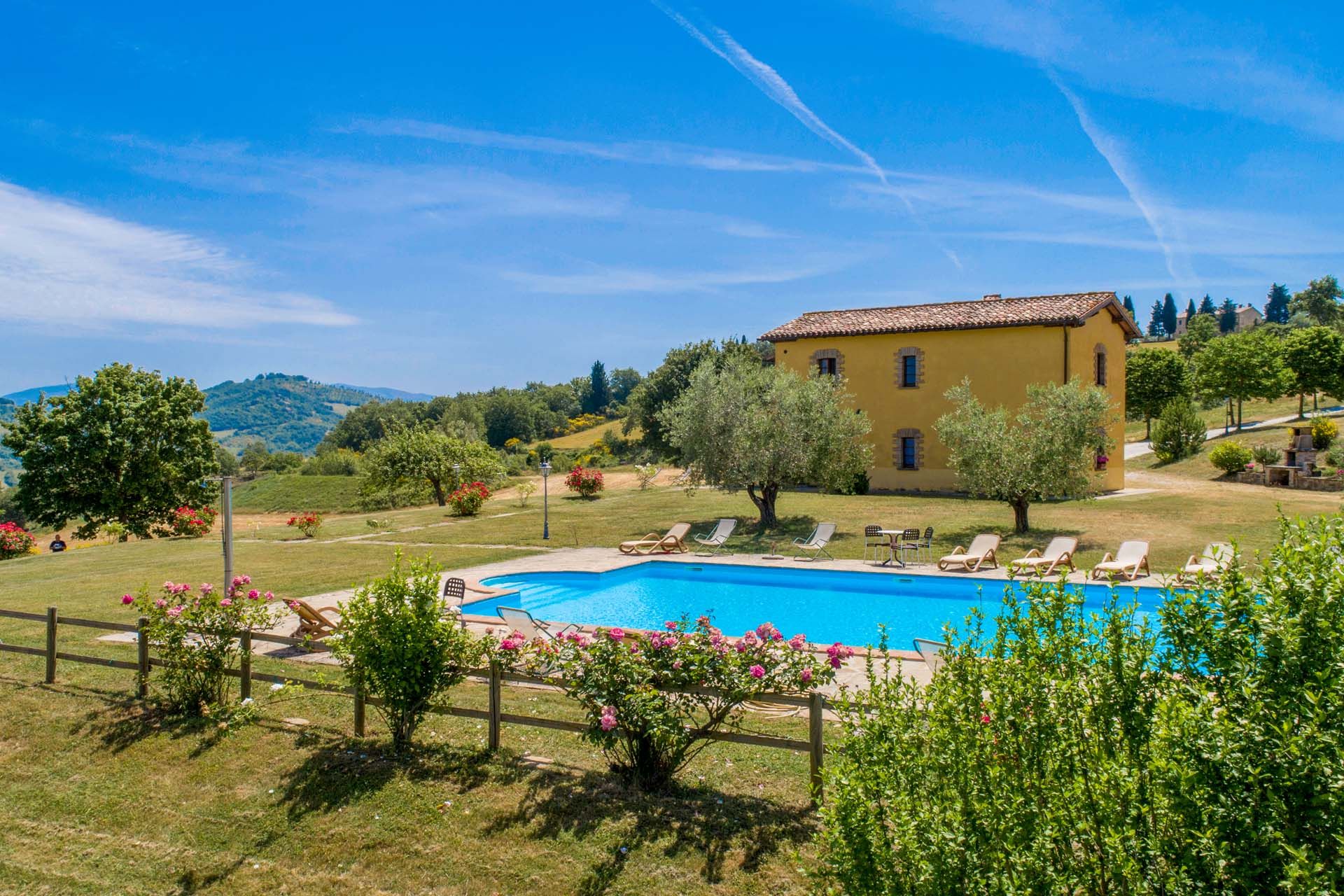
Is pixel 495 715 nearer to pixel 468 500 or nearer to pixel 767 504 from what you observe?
pixel 767 504

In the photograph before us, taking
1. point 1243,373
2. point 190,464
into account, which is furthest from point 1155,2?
point 1243,373

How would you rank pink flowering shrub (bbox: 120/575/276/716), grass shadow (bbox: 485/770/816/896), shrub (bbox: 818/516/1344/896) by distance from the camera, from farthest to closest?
pink flowering shrub (bbox: 120/575/276/716) < grass shadow (bbox: 485/770/816/896) < shrub (bbox: 818/516/1344/896)

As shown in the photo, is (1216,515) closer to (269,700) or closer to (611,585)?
(611,585)

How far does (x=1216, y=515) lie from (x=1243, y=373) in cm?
2669

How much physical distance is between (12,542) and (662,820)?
998 inches

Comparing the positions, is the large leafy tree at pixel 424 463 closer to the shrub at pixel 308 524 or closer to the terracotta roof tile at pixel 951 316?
the shrub at pixel 308 524

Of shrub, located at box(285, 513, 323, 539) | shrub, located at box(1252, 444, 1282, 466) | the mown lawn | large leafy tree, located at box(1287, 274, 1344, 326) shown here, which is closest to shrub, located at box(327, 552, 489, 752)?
the mown lawn

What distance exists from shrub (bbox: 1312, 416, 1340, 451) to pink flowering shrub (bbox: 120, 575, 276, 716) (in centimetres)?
3771

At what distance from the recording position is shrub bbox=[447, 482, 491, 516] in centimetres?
2661

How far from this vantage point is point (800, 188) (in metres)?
21.8

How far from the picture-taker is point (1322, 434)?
30.8m

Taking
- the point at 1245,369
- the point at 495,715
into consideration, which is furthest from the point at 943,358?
the point at 495,715

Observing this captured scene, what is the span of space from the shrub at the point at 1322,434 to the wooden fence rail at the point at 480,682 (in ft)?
113

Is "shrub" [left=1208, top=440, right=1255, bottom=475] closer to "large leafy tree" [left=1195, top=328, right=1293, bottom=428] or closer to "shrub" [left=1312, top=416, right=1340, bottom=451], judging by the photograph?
"shrub" [left=1312, top=416, right=1340, bottom=451]
